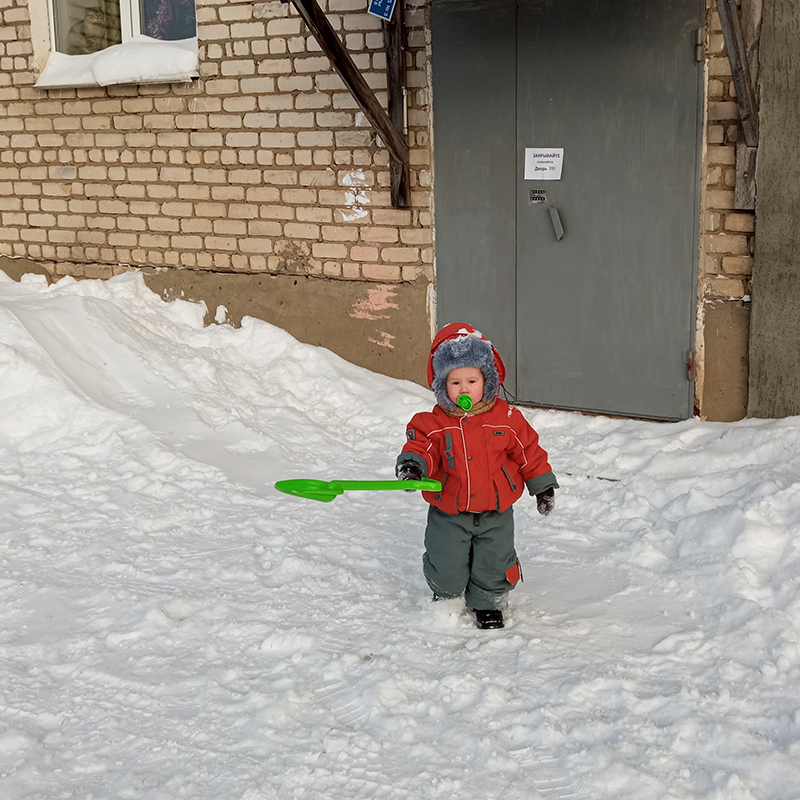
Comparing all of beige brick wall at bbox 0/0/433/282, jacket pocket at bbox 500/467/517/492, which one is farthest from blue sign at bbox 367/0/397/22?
jacket pocket at bbox 500/467/517/492

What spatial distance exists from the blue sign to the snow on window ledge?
1.69m

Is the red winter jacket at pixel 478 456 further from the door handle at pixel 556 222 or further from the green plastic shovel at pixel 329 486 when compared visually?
the door handle at pixel 556 222

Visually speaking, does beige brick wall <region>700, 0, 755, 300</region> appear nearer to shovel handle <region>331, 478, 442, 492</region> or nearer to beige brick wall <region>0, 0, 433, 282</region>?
beige brick wall <region>0, 0, 433, 282</region>

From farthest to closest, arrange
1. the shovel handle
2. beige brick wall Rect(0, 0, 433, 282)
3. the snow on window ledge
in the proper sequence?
the snow on window ledge, beige brick wall Rect(0, 0, 433, 282), the shovel handle

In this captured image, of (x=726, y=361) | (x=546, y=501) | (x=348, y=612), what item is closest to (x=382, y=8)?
(x=726, y=361)

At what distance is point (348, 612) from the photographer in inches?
139

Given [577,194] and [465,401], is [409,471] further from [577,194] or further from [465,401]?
[577,194]

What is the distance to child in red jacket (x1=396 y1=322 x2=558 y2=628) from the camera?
3293mm

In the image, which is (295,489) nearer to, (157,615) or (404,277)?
(157,615)

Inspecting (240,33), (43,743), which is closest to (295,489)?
(43,743)

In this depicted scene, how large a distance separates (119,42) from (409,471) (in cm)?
535

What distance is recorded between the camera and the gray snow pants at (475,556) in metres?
3.40

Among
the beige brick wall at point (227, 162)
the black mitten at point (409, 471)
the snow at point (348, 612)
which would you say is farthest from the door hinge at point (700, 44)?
the black mitten at point (409, 471)

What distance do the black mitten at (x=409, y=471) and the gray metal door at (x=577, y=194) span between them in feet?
8.48
